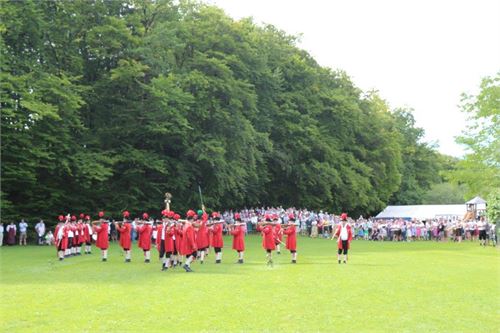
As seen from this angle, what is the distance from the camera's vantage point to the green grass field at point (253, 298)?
11508 mm

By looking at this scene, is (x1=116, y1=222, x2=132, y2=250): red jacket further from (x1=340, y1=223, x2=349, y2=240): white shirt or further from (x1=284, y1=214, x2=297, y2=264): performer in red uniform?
(x1=340, y1=223, x2=349, y2=240): white shirt

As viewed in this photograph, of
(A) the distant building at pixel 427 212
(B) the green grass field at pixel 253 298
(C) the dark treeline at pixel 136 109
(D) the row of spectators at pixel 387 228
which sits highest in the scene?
(C) the dark treeline at pixel 136 109

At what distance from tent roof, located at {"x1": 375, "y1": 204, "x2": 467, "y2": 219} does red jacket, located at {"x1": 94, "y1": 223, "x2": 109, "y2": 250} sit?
137 feet

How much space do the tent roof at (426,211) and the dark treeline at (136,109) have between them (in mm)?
10374

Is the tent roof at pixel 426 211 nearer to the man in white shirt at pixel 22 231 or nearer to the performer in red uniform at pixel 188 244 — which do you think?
the man in white shirt at pixel 22 231

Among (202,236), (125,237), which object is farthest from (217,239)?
(125,237)

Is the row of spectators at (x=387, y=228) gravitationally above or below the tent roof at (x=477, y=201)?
below

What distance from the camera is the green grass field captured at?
1151cm

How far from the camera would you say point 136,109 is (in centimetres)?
4431

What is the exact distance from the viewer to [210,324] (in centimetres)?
1149

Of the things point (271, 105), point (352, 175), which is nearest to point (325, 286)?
point (271, 105)

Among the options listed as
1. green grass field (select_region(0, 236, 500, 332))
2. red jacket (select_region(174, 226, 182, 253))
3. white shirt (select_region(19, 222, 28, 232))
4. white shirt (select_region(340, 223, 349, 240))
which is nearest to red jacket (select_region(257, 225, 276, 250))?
green grass field (select_region(0, 236, 500, 332))

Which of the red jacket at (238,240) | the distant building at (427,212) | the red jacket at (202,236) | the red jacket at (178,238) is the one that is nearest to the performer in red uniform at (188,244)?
the red jacket at (178,238)

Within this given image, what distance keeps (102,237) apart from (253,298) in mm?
13983
